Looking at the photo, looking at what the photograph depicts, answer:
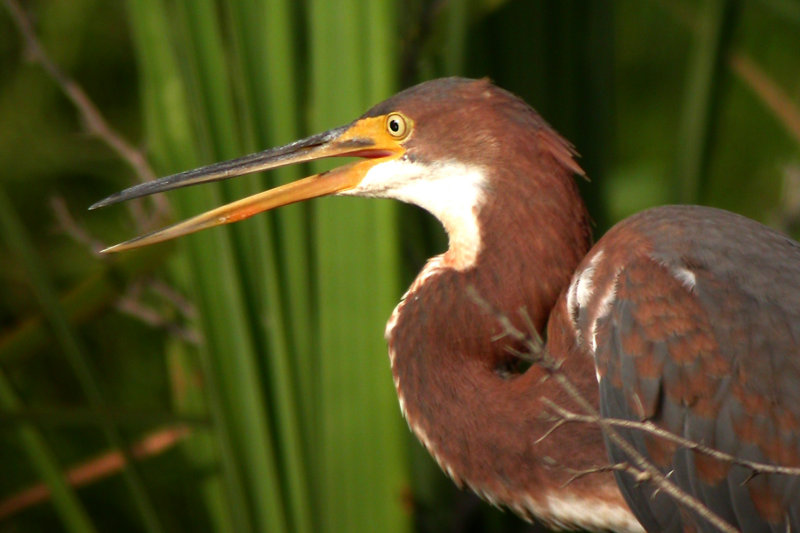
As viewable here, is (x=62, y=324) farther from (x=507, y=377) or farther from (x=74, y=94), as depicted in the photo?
(x=507, y=377)

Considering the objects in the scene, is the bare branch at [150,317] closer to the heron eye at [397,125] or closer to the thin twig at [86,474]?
the thin twig at [86,474]

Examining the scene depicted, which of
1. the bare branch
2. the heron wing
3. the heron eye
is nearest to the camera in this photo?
the heron wing

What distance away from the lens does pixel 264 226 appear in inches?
60.8

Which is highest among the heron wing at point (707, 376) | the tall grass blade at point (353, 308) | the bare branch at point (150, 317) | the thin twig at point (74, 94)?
the thin twig at point (74, 94)

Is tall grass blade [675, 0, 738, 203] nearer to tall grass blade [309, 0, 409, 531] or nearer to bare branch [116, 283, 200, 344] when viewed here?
tall grass blade [309, 0, 409, 531]

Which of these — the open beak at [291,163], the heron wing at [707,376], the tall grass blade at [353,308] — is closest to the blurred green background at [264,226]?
the tall grass blade at [353,308]

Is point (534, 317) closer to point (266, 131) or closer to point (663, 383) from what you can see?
point (663, 383)

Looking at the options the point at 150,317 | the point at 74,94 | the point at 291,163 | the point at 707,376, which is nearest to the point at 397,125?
the point at 291,163

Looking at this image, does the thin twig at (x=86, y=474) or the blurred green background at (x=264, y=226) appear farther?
the thin twig at (x=86, y=474)

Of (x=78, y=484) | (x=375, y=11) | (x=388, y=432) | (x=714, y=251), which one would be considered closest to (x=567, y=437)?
(x=714, y=251)

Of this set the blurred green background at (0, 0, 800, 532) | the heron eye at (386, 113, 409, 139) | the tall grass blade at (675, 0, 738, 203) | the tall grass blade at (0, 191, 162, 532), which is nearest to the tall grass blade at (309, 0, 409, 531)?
the blurred green background at (0, 0, 800, 532)

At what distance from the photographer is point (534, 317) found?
1300mm

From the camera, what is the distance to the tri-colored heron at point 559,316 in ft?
3.92

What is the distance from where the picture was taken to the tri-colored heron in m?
1.19
